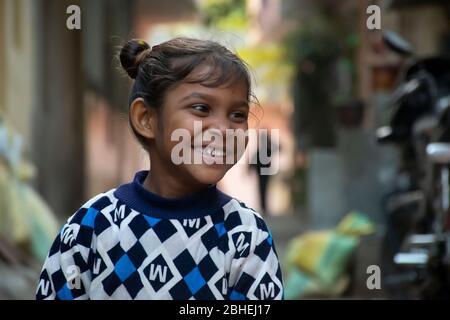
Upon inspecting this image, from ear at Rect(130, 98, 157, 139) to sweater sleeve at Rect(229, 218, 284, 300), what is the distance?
0.31 meters

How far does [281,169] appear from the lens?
11672 mm

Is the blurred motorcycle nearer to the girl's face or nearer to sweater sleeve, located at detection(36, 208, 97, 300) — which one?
the girl's face

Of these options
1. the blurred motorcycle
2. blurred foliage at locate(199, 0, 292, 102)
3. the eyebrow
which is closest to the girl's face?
the eyebrow

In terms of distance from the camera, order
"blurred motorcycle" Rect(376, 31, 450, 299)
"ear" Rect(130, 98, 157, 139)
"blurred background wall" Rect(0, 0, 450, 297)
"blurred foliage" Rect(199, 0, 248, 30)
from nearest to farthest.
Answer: "ear" Rect(130, 98, 157, 139) → "blurred motorcycle" Rect(376, 31, 450, 299) → "blurred background wall" Rect(0, 0, 450, 297) → "blurred foliage" Rect(199, 0, 248, 30)

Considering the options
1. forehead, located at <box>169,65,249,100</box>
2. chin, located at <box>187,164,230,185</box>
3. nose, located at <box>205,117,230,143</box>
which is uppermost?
forehead, located at <box>169,65,249,100</box>

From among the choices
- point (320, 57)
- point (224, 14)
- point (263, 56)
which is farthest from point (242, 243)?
point (224, 14)

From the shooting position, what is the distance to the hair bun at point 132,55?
220 cm

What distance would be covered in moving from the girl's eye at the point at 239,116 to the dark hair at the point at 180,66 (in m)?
0.04

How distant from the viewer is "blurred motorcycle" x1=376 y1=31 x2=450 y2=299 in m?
4.29

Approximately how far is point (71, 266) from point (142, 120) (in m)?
0.35

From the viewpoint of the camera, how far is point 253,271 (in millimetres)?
1993
